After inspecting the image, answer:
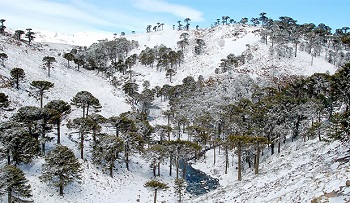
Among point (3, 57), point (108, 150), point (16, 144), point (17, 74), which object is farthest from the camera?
point (3, 57)

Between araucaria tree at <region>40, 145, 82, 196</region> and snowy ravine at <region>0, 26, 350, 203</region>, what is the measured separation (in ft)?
5.00

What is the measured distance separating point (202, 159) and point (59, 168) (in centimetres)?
3993

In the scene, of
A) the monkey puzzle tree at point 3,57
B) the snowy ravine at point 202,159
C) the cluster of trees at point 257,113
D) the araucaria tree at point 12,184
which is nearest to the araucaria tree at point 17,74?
the snowy ravine at point 202,159

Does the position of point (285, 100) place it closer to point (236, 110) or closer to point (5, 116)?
point (236, 110)

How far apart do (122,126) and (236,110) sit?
3588 centimetres

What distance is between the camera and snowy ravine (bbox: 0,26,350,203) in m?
24.5

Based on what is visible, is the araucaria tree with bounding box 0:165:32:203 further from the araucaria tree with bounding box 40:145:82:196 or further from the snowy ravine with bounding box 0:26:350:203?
the araucaria tree with bounding box 40:145:82:196

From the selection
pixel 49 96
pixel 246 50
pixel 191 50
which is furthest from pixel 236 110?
pixel 191 50

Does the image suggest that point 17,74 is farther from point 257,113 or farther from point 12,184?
point 257,113

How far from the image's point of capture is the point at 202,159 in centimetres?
7275

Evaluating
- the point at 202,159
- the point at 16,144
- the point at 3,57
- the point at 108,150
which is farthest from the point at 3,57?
the point at 202,159

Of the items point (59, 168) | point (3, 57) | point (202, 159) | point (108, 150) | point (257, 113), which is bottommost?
point (202, 159)

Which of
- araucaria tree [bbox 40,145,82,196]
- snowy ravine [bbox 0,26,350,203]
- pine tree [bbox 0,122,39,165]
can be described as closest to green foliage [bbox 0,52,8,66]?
snowy ravine [bbox 0,26,350,203]

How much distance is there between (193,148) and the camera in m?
58.4
